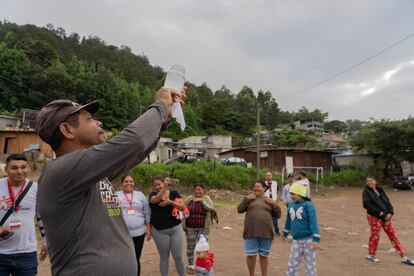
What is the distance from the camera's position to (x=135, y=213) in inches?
196

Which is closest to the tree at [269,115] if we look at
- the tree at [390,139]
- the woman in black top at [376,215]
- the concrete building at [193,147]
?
the concrete building at [193,147]

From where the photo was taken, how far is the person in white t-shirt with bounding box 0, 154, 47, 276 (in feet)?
10.1

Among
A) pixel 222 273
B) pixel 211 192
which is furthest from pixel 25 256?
pixel 211 192

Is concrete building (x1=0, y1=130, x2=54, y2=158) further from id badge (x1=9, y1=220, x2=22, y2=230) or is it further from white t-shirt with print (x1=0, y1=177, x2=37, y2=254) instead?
id badge (x1=9, y1=220, x2=22, y2=230)

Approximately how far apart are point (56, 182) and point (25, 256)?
2460 mm

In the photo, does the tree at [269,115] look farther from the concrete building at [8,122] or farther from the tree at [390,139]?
the concrete building at [8,122]

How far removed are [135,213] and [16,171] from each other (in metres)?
2.07

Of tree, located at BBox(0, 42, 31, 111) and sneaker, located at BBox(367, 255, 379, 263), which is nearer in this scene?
sneaker, located at BBox(367, 255, 379, 263)

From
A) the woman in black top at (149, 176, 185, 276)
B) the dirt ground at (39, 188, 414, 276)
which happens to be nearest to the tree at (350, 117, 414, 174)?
the dirt ground at (39, 188, 414, 276)

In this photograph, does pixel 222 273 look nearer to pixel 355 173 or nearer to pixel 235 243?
pixel 235 243

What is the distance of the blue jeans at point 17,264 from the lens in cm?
303

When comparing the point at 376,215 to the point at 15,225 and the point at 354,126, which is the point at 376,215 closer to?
the point at 15,225

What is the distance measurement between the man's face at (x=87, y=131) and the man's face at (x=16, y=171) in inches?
95.6

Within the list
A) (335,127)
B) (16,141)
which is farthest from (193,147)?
(335,127)
